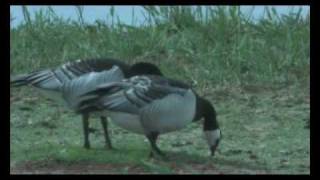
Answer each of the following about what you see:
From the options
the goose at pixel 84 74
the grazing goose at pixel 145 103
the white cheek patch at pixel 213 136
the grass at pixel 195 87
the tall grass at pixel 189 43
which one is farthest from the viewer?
the tall grass at pixel 189 43

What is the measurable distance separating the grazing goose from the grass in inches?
11.6

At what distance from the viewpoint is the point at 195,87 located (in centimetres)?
1207

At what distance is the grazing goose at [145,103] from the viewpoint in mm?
8523

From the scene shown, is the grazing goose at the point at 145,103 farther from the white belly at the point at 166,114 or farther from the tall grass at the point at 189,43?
the tall grass at the point at 189,43

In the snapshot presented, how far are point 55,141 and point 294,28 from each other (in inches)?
182

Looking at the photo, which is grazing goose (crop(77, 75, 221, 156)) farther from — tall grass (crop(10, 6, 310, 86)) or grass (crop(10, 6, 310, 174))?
tall grass (crop(10, 6, 310, 86))

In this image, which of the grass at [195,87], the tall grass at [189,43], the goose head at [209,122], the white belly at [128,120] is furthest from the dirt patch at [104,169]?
the tall grass at [189,43]

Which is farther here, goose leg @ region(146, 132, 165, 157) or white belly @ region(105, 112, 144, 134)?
goose leg @ region(146, 132, 165, 157)

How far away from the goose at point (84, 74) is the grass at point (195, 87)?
0.44 metres

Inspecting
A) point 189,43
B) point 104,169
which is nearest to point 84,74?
point 104,169

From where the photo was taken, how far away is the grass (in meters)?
8.91

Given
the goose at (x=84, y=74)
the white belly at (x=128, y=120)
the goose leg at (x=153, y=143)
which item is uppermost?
the goose at (x=84, y=74)

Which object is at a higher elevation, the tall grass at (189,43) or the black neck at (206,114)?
the tall grass at (189,43)

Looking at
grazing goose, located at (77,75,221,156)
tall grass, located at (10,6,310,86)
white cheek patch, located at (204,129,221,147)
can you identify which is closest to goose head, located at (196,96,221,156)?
white cheek patch, located at (204,129,221,147)
